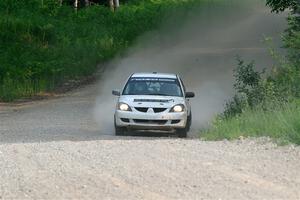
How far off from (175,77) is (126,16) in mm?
28747

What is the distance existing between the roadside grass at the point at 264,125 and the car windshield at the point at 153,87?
326cm

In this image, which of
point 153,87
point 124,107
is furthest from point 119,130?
point 153,87

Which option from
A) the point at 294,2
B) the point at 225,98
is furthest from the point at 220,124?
the point at 225,98

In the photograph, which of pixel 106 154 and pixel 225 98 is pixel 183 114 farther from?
pixel 225 98

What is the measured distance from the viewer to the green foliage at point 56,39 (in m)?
33.4

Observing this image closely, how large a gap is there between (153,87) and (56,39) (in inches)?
792

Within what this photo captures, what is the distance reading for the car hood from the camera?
750 inches

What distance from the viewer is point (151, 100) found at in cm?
1919

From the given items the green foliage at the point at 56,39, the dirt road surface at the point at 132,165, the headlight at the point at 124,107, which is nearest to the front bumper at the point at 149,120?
the headlight at the point at 124,107

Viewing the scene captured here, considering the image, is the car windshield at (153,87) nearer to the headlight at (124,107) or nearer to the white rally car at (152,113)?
the white rally car at (152,113)

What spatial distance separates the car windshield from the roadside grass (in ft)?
10.7

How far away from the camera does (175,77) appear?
21047 mm

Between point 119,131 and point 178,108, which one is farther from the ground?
point 178,108

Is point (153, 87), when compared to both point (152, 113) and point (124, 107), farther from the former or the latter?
point (152, 113)
